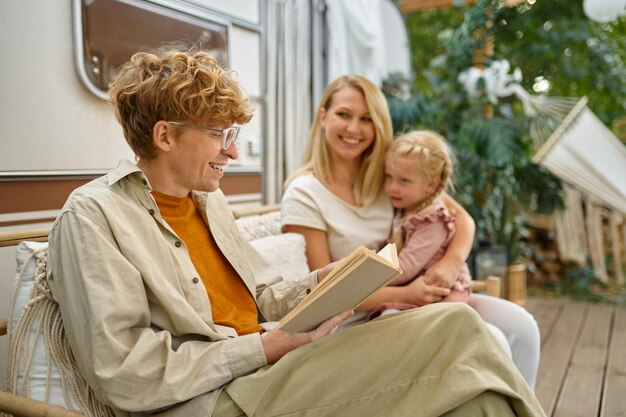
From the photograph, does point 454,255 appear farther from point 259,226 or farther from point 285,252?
point 259,226

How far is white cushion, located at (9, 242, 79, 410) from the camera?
45.9 inches

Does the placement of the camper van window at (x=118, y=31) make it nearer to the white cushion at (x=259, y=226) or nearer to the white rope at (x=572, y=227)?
the white cushion at (x=259, y=226)

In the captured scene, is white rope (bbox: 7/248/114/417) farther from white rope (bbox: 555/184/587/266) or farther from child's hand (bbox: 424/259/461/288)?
white rope (bbox: 555/184/587/266)

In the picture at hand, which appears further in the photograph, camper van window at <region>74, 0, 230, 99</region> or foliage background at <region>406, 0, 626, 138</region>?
foliage background at <region>406, 0, 626, 138</region>

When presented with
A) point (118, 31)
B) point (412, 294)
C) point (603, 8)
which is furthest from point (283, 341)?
point (603, 8)

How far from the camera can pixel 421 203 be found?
205cm

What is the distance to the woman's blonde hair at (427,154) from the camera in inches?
77.4

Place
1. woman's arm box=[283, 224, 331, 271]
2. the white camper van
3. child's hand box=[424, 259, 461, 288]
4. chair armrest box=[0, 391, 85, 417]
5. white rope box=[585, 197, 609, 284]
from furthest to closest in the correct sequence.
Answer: white rope box=[585, 197, 609, 284], woman's arm box=[283, 224, 331, 271], child's hand box=[424, 259, 461, 288], the white camper van, chair armrest box=[0, 391, 85, 417]

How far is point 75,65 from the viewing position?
5.71 feet

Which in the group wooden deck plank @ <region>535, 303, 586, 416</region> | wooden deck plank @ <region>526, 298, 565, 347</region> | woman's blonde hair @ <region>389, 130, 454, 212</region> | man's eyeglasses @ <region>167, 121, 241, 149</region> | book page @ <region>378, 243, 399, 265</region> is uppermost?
man's eyeglasses @ <region>167, 121, 241, 149</region>

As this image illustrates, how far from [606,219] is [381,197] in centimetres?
345

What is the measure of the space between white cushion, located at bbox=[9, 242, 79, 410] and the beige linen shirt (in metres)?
0.09

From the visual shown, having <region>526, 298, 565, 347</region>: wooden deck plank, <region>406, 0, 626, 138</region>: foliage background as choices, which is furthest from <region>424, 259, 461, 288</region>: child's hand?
<region>406, 0, 626, 138</region>: foliage background

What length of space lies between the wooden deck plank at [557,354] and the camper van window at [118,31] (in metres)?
2.06
